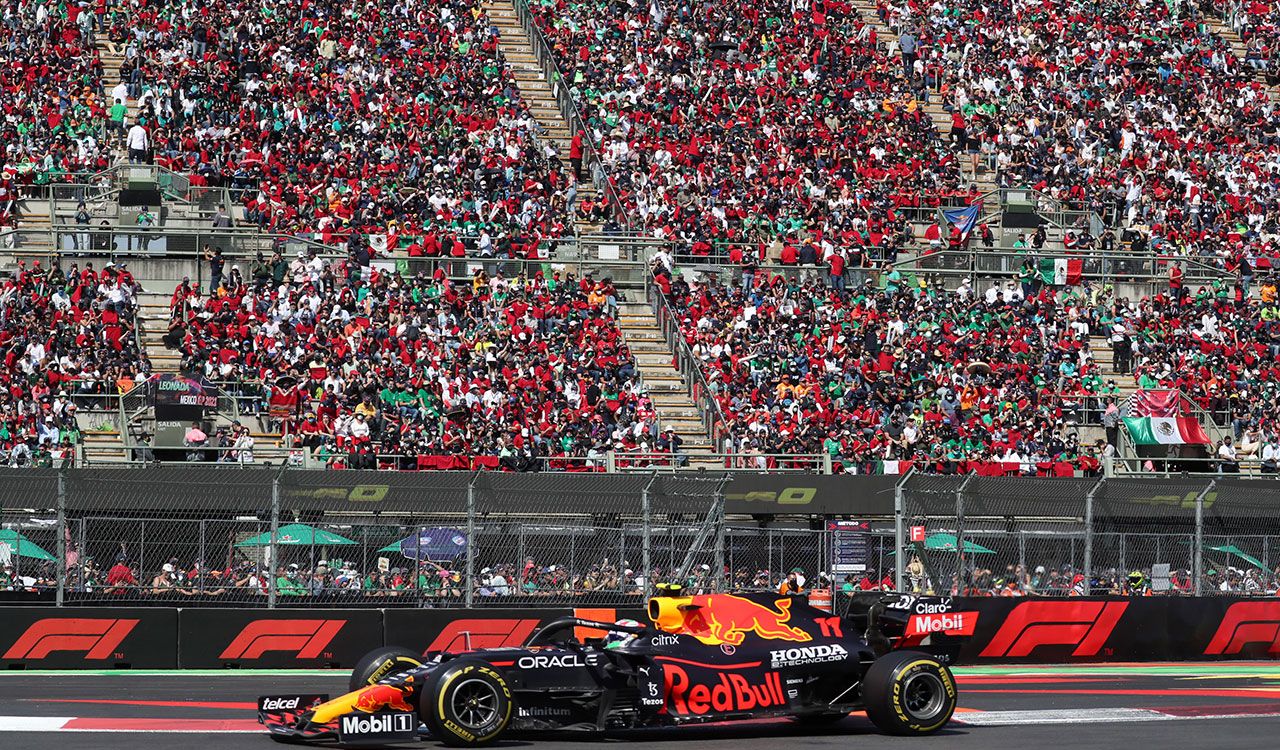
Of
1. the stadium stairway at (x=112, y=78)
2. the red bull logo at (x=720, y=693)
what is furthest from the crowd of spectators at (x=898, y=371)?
the red bull logo at (x=720, y=693)

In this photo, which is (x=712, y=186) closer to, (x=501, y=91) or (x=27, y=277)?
(x=501, y=91)

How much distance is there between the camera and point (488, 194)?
Result: 127ft

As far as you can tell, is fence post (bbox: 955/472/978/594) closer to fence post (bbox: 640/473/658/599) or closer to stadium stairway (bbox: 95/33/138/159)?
fence post (bbox: 640/473/658/599)

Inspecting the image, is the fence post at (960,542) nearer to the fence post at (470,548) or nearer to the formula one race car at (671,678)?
the fence post at (470,548)

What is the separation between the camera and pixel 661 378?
3519 centimetres

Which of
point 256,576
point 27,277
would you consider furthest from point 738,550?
point 27,277

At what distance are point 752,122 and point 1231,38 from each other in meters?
16.1

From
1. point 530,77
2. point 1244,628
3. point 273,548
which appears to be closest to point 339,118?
point 530,77

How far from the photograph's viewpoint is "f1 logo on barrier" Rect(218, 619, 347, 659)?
21.3 metres

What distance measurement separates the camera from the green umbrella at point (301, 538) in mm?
21281

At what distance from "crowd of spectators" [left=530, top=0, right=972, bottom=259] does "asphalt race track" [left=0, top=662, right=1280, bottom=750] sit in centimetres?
1906

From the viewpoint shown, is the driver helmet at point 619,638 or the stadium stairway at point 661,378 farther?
the stadium stairway at point 661,378

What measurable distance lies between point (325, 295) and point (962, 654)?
1568 cm

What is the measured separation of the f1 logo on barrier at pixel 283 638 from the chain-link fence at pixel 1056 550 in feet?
22.3
